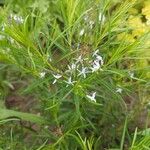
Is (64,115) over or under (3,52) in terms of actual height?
under

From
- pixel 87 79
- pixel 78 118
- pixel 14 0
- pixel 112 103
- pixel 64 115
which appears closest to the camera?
pixel 87 79

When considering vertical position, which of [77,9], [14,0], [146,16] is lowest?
[77,9]

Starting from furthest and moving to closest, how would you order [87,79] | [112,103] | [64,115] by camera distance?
1. [112,103]
2. [64,115]
3. [87,79]

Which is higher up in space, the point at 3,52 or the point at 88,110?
the point at 3,52

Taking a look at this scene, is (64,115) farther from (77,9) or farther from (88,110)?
(77,9)

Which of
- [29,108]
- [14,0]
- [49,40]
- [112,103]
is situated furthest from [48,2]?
[49,40]

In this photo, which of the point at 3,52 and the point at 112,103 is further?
the point at 112,103

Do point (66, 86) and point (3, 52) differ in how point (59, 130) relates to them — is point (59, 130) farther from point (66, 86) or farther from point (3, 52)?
point (3, 52)

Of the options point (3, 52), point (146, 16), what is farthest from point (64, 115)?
point (146, 16)

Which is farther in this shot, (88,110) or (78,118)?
(88,110)
